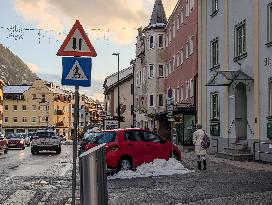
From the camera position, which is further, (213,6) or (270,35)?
(213,6)

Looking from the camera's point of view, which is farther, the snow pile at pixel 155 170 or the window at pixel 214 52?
the window at pixel 214 52

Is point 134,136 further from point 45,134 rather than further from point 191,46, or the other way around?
point 191,46

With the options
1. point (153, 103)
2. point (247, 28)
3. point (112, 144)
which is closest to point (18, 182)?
point (112, 144)

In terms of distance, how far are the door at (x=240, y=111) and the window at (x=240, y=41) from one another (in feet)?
4.80

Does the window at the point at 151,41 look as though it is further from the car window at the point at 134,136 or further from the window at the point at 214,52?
the car window at the point at 134,136

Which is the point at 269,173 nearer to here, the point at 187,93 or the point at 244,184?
the point at 244,184

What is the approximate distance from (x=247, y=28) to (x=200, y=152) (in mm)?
7953

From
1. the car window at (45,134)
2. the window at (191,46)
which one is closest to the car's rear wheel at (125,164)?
the car window at (45,134)

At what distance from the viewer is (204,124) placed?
108 ft

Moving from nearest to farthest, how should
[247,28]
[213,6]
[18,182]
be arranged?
1. [18,182]
2. [247,28]
3. [213,6]

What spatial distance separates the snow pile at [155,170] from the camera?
56.4 feet

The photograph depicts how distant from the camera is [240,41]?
26.9 meters

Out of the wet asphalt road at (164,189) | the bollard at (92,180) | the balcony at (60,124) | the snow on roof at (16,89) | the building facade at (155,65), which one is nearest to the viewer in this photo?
the bollard at (92,180)

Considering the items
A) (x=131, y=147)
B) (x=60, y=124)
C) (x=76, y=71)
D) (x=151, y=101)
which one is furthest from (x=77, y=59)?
(x=60, y=124)
